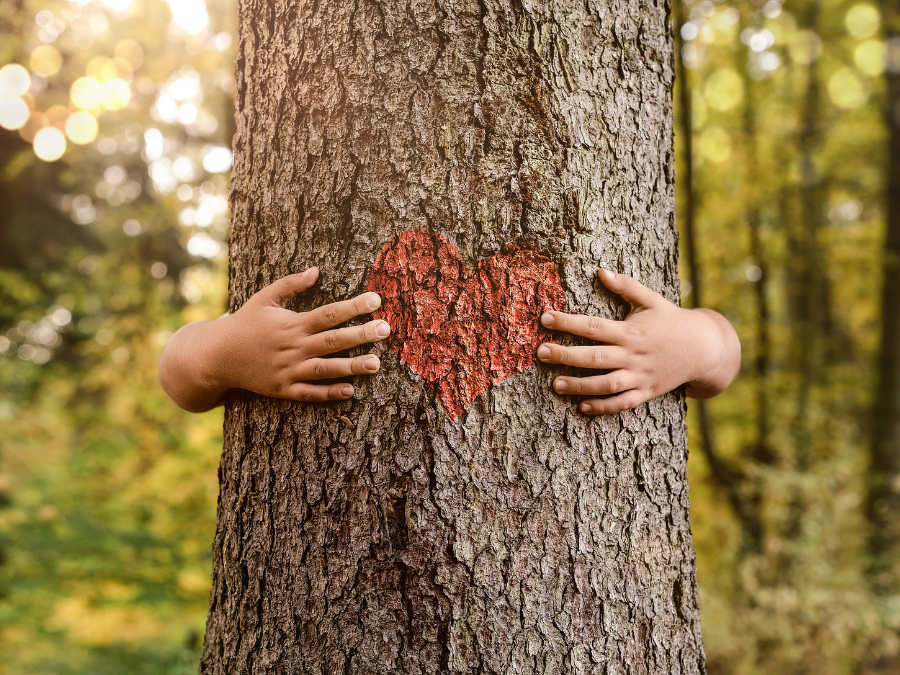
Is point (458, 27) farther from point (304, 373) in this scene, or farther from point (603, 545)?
point (603, 545)

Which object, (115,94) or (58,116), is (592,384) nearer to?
(115,94)

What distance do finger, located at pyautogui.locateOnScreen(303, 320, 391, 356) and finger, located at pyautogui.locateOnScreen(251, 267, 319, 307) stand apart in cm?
11

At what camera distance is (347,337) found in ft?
3.52

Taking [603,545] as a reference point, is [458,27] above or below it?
above

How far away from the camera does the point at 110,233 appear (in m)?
6.04

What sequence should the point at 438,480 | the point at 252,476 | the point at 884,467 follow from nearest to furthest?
1. the point at 438,480
2. the point at 252,476
3. the point at 884,467

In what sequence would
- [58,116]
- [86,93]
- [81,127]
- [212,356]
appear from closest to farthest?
[212,356], [86,93], [81,127], [58,116]

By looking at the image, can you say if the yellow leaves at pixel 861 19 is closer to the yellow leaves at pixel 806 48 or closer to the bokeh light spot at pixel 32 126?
the yellow leaves at pixel 806 48

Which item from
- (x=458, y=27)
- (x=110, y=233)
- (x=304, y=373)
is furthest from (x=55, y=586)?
(x=458, y=27)

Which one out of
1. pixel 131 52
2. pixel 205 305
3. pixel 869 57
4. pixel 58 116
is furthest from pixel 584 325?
pixel 869 57

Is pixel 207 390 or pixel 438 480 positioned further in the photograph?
pixel 207 390

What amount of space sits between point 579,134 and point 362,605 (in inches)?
41.5

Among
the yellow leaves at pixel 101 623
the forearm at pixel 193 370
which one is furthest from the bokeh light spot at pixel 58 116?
the forearm at pixel 193 370

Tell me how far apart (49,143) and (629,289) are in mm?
7146
